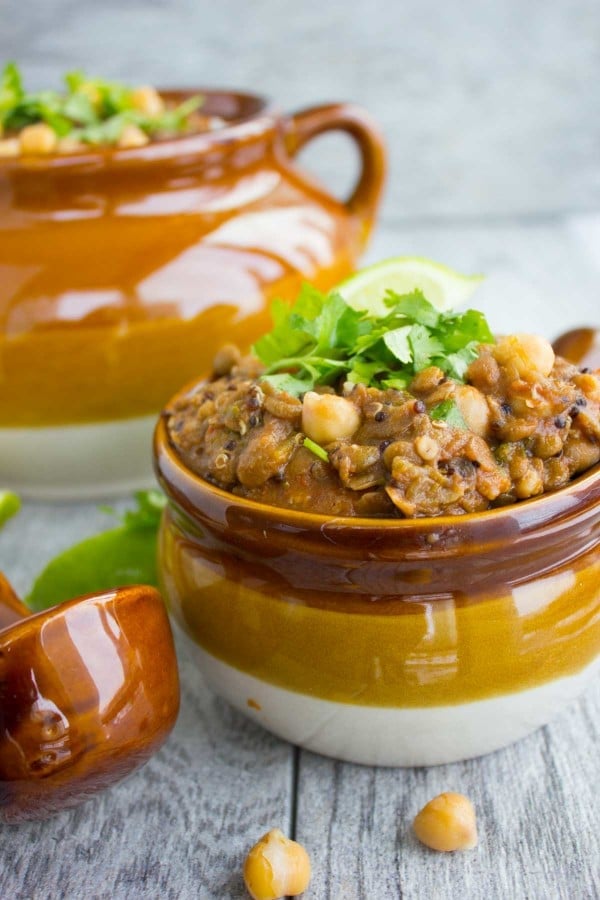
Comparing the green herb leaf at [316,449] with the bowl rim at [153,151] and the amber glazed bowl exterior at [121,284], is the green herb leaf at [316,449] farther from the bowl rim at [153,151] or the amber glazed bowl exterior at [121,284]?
the bowl rim at [153,151]

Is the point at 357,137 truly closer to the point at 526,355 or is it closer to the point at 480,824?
the point at 526,355

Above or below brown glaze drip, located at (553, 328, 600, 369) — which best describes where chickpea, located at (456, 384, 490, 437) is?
above

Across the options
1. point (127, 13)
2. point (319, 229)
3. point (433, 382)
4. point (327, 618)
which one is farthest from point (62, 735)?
point (127, 13)

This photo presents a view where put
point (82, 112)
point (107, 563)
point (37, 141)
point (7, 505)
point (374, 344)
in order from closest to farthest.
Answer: point (374, 344) < point (107, 563) < point (7, 505) < point (37, 141) < point (82, 112)

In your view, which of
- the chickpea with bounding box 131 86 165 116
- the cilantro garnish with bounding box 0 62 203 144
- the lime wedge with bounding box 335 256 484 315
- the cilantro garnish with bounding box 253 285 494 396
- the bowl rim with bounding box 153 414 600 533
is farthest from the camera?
the chickpea with bounding box 131 86 165 116

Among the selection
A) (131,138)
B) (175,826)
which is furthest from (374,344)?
(131,138)

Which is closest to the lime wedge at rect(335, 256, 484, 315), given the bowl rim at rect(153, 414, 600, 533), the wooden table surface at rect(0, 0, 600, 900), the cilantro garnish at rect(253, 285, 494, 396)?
the cilantro garnish at rect(253, 285, 494, 396)

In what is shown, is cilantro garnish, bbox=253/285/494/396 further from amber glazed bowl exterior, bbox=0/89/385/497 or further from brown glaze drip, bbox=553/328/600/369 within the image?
amber glazed bowl exterior, bbox=0/89/385/497

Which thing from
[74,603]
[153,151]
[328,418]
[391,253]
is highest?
[328,418]
